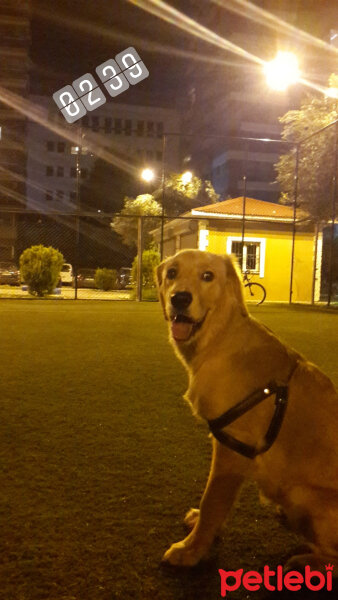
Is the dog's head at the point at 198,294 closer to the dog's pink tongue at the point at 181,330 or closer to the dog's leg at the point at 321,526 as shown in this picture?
the dog's pink tongue at the point at 181,330

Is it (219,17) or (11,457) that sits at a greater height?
(219,17)

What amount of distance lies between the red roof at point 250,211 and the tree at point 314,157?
997 mm

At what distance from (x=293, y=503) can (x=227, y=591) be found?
40cm

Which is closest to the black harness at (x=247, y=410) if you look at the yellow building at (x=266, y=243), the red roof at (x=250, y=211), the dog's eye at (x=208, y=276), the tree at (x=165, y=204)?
the dog's eye at (x=208, y=276)

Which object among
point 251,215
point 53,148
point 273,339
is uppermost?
point 53,148

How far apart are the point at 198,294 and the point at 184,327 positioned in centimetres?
17

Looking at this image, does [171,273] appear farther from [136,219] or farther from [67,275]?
[67,275]

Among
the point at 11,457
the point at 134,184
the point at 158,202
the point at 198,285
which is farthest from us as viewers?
the point at 134,184

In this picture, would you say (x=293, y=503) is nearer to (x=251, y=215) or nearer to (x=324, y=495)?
(x=324, y=495)

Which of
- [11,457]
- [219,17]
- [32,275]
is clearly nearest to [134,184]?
[219,17]

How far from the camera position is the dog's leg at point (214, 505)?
2.07 metres

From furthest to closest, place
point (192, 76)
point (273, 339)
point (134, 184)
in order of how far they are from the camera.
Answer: point (192, 76)
point (134, 184)
point (273, 339)

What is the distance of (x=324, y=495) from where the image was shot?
74.0 inches

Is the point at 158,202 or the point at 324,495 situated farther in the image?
the point at 158,202
